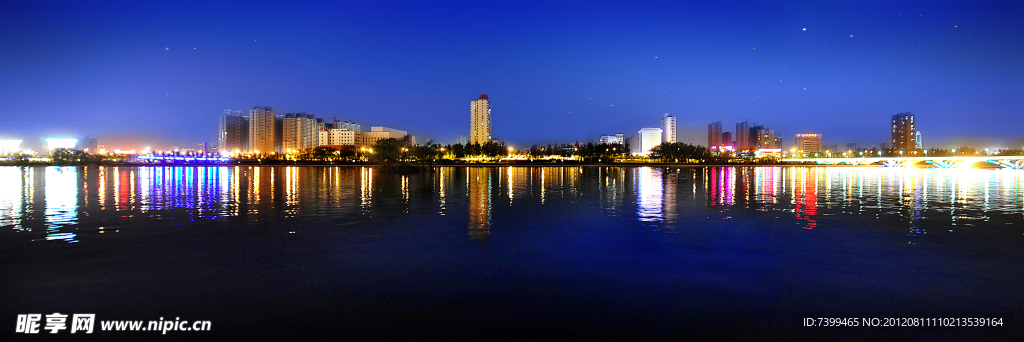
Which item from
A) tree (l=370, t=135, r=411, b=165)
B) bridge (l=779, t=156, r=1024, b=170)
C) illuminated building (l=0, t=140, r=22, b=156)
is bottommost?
bridge (l=779, t=156, r=1024, b=170)

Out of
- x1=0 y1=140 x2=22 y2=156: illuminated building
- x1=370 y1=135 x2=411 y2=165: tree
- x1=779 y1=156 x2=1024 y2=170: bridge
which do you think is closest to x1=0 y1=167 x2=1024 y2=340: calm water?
x1=370 y1=135 x2=411 y2=165: tree

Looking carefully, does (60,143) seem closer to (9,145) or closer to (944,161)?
(9,145)

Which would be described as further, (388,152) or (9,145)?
(9,145)

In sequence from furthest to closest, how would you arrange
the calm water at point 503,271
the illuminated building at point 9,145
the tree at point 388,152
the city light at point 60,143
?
the city light at point 60,143 < the illuminated building at point 9,145 < the tree at point 388,152 < the calm water at point 503,271

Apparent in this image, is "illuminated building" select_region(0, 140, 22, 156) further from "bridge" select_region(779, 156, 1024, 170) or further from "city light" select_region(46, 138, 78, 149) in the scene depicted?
"bridge" select_region(779, 156, 1024, 170)

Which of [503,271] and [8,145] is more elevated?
[8,145]

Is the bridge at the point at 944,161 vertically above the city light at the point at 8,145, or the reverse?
the city light at the point at 8,145

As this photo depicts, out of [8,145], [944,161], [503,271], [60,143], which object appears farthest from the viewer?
[60,143]

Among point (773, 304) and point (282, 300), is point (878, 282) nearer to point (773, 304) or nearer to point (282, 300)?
point (773, 304)

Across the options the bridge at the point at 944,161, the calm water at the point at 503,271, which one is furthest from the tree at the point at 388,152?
the bridge at the point at 944,161

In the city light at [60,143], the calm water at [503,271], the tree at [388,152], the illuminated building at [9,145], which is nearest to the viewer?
the calm water at [503,271]

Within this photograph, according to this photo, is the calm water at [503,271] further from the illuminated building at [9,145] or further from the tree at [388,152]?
the illuminated building at [9,145]

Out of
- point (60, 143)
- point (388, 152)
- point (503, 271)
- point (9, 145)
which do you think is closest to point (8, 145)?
point (9, 145)

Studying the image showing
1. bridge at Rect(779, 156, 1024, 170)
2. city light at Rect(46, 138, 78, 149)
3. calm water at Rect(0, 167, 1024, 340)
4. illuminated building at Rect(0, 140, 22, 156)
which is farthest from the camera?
city light at Rect(46, 138, 78, 149)
